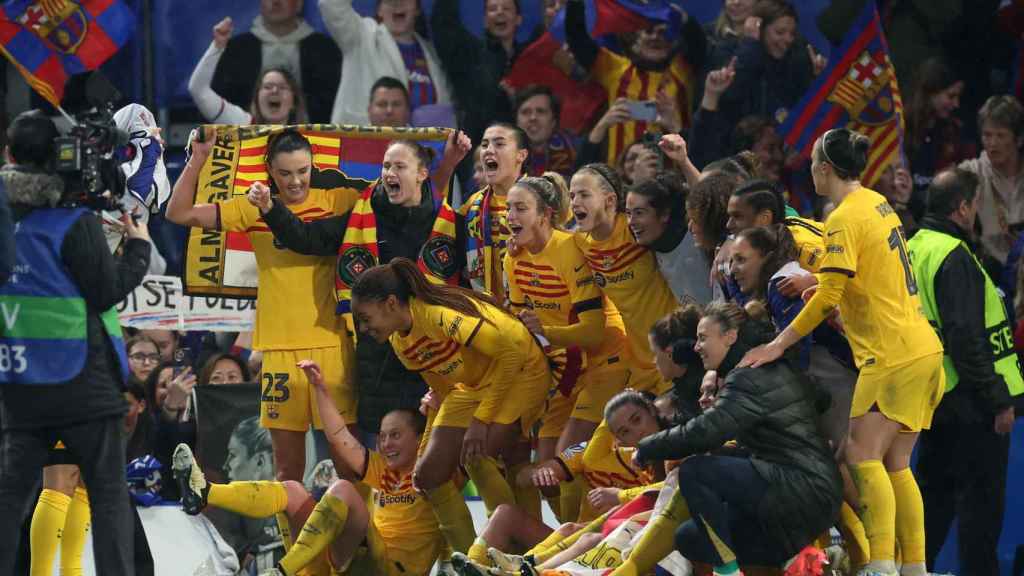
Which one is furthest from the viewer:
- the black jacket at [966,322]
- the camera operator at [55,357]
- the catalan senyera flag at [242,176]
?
the catalan senyera flag at [242,176]

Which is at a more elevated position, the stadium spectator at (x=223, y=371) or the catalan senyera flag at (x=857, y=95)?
the catalan senyera flag at (x=857, y=95)

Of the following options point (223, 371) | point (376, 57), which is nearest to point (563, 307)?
point (223, 371)

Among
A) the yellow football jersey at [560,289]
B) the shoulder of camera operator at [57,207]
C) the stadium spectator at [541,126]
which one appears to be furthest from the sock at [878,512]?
the stadium spectator at [541,126]

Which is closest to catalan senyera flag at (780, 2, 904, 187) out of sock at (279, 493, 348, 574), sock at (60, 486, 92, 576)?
sock at (279, 493, 348, 574)

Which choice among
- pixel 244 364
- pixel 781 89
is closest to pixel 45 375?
pixel 244 364

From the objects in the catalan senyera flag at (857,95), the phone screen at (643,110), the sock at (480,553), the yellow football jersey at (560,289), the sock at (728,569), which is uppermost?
the catalan senyera flag at (857,95)

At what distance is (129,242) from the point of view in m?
7.87

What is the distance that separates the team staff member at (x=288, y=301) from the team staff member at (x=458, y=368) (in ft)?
1.14

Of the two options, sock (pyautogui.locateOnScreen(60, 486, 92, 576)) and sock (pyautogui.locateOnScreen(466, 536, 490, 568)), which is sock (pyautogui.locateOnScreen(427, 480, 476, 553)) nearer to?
sock (pyautogui.locateOnScreen(466, 536, 490, 568))

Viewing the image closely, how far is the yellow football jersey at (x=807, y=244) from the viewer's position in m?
8.34

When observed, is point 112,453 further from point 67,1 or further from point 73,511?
point 67,1

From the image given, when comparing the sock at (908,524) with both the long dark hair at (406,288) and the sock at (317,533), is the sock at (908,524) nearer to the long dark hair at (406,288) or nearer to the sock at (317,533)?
the long dark hair at (406,288)

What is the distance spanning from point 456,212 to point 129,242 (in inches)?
84.1

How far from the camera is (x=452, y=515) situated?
29.8 feet
